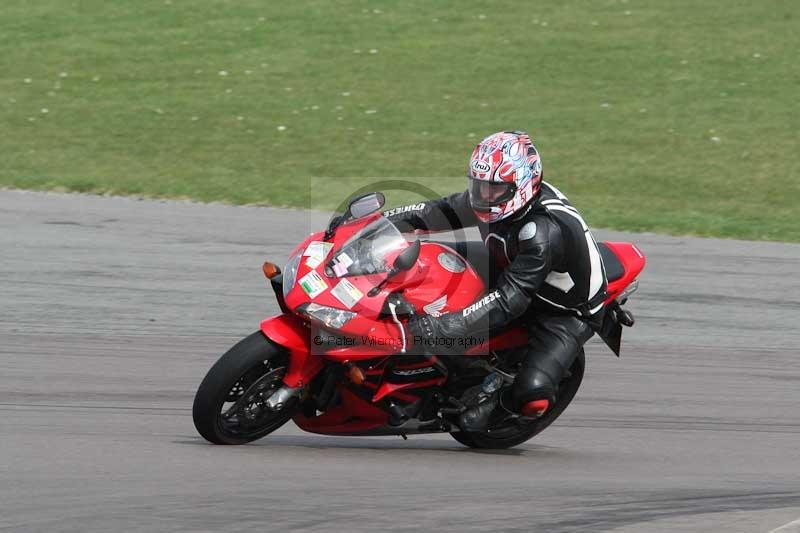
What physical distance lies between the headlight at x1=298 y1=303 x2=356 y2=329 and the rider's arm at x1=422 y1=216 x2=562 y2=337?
0.45 metres

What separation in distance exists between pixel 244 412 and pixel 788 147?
11909 millimetres

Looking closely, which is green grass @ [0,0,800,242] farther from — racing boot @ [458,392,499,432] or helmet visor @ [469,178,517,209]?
helmet visor @ [469,178,517,209]

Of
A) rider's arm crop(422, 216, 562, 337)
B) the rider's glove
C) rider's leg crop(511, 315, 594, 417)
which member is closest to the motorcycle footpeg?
rider's leg crop(511, 315, 594, 417)

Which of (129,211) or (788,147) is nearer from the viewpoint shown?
(129,211)

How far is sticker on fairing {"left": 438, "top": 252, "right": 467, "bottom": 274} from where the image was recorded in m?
6.39

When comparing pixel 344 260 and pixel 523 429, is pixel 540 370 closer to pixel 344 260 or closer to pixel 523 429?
pixel 523 429

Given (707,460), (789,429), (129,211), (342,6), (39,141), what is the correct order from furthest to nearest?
(342,6) < (39,141) < (129,211) < (789,429) < (707,460)

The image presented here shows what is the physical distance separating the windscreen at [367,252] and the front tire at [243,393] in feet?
1.56

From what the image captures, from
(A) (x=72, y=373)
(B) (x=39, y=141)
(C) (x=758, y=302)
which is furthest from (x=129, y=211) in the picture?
(C) (x=758, y=302)

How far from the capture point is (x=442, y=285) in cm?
632

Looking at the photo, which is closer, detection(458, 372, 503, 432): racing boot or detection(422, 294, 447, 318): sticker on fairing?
detection(422, 294, 447, 318): sticker on fairing

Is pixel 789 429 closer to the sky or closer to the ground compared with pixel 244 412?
closer to the ground

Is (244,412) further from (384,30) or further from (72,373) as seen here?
(384,30)

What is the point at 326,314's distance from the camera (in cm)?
595
